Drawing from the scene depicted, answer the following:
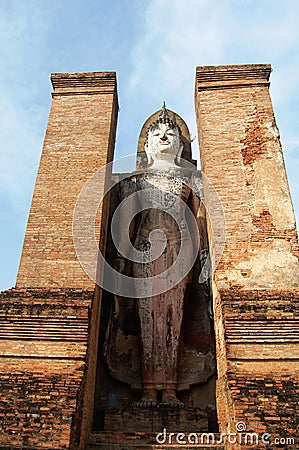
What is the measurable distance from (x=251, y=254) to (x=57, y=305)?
2.75 meters

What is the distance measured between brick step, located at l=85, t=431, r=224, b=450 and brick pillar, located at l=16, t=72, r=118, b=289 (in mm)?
1942

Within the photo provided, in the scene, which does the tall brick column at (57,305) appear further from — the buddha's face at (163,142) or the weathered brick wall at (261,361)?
the weathered brick wall at (261,361)

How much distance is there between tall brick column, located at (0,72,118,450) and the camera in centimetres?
530

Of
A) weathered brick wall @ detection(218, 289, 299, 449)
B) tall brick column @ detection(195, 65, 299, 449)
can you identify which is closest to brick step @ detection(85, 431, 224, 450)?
tall brick column @ detection(195, 65, 299, 449)

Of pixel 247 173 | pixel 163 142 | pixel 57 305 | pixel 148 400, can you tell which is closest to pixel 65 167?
pixel 163 142

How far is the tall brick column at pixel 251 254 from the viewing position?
5.39 meters

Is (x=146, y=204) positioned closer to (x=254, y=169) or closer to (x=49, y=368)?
(x=254, y=169)

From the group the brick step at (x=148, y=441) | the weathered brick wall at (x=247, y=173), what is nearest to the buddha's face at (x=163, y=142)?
the weathered brick wall at (x=247, y=173)

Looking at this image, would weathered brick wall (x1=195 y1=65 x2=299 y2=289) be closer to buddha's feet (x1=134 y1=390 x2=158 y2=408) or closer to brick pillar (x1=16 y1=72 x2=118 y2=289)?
brick pillar (x1=16 y1=72 x2=118 y2=289)

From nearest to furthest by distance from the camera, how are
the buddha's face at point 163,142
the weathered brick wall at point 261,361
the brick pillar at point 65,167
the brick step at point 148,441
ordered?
the weathered brick wall at point 261,361, the brick step at point 148,441, the brick pillar at point 65,167, the buddha's face at point 163,142

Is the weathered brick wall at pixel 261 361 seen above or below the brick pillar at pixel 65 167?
below

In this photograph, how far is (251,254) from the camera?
6.55 meters

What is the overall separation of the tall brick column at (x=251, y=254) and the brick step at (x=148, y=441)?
12.5 inches

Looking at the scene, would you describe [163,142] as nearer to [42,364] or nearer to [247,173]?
[247,173]
